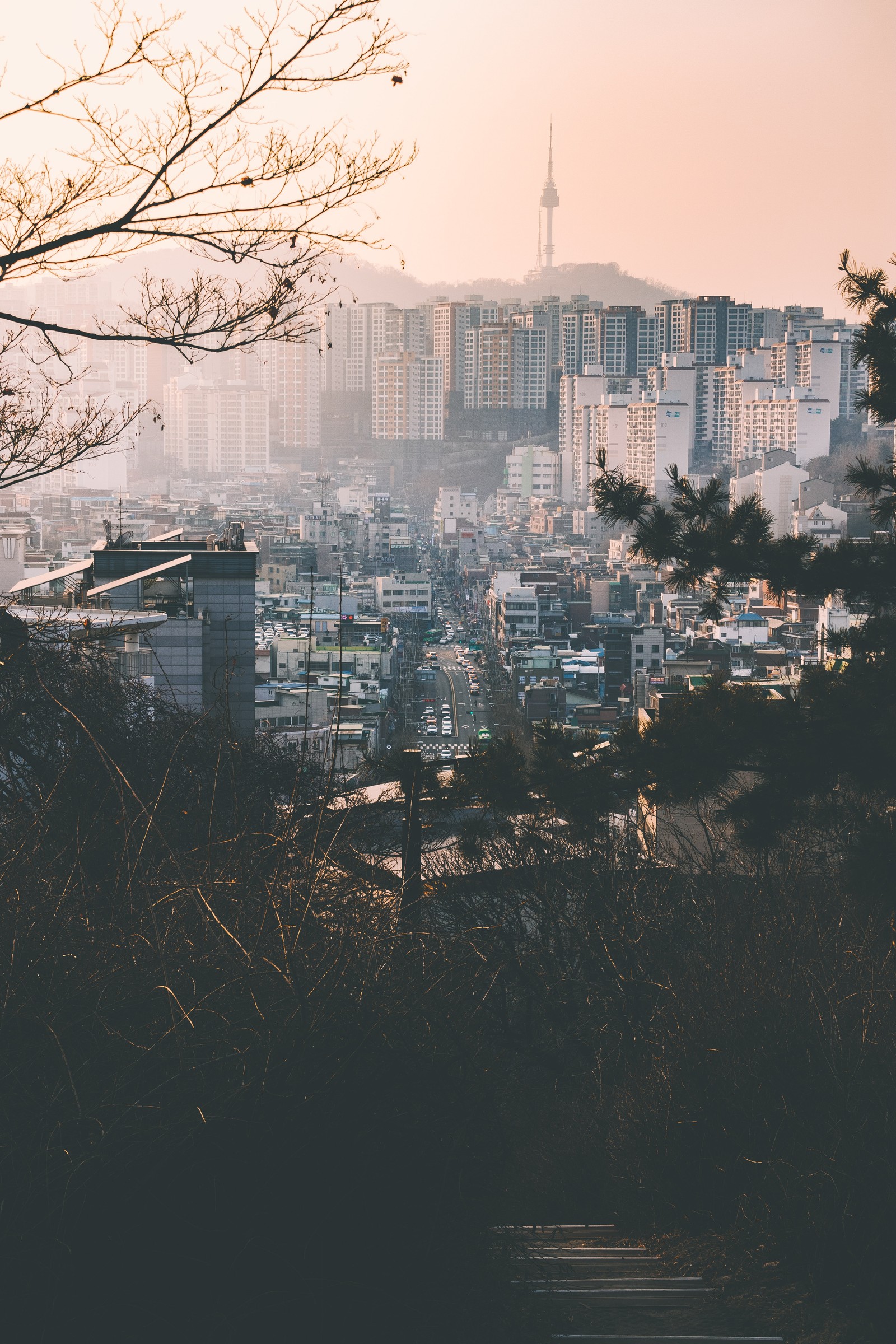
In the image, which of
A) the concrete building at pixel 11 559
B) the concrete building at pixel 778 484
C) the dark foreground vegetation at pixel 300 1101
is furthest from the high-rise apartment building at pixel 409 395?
the dark foreground vegetation at pixel 300 1101

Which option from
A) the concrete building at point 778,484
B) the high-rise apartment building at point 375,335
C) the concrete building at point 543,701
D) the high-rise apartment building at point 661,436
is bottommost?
the concrete building at point 543,701

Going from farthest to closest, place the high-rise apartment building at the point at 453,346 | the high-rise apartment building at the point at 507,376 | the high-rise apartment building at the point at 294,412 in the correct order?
the high-rise apartment building at the point at 294,412, the high-rise apartment building at the point at 453,346, the high-rise apartment building at the point at 507,376

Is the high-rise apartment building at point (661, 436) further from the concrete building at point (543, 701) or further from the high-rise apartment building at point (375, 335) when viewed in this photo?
the concrete building at point (543, 701)

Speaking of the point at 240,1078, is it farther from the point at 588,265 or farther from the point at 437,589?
the point at 588,265

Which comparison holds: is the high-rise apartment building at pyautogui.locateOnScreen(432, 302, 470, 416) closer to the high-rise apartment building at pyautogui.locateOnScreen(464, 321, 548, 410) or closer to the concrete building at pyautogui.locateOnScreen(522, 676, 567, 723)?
the high-rise apartment building at pyautogui.locateOnScreen(464, 321, 548, 410)

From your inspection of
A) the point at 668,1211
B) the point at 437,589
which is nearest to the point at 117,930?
the point at 668,1211

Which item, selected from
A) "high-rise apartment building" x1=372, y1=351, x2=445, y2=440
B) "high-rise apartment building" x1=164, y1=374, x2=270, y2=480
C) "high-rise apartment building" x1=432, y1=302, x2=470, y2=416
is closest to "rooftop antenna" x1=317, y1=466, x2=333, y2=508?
"high-rise apartment building" x1=372, y1=351, x2=445, y2=440
